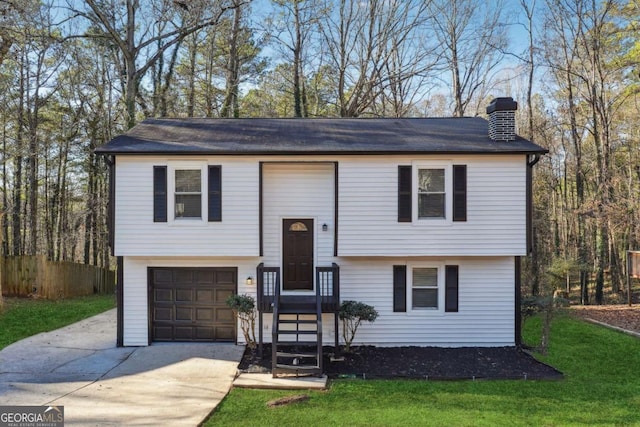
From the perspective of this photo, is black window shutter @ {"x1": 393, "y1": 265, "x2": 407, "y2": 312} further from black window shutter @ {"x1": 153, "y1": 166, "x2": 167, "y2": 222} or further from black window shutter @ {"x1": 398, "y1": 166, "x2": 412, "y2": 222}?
black window shutter @ {"x1": 153, "y1": 166, "x2": 167, "y2": 222}

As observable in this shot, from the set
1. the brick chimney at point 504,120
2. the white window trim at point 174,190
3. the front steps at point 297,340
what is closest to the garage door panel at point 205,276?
the white window trim at point 174,190

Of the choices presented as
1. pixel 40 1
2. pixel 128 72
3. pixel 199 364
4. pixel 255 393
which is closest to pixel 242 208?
pixel 199 364

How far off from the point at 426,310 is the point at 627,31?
15.2m

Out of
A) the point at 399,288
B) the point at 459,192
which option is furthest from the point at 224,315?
the point at 459,192

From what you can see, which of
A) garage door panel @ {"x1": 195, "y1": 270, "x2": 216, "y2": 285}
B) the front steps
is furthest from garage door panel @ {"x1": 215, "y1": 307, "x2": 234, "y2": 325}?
the front steps

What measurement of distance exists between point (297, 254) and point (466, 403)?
5.11m

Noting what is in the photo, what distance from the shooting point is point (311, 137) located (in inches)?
432

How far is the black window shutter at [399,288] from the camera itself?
10375mm

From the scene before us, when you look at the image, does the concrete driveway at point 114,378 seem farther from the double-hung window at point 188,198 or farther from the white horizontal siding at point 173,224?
the double-hung window at point 188,198

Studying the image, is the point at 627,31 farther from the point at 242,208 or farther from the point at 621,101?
the point at 242,208

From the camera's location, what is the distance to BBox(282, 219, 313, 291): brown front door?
10.5 m

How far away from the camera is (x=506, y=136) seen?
34.3ft

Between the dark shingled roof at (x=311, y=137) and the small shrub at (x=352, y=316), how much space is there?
3537 mm

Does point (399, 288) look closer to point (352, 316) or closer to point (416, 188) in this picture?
point (352, 316)
